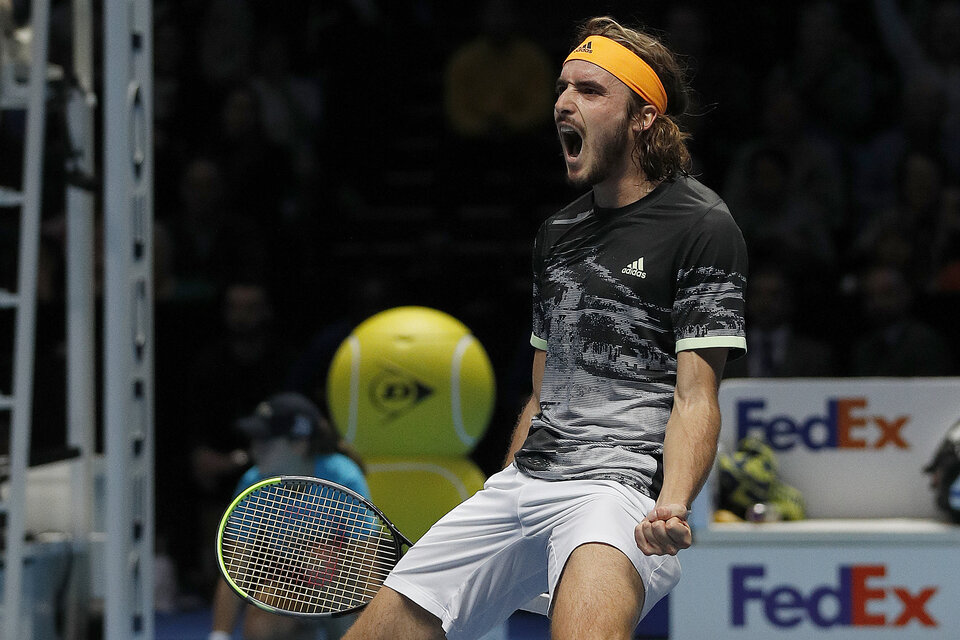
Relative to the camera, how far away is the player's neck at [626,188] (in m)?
2.75

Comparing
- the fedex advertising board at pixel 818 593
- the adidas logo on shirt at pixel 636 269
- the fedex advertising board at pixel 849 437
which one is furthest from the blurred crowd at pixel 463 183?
the adidas logo on shirt at pixel 636 269

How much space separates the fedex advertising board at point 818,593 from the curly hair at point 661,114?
8.99ft

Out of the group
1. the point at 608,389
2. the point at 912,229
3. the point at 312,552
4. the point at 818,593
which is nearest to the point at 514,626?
the point at 818,593

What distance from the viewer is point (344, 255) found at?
812 centimetres

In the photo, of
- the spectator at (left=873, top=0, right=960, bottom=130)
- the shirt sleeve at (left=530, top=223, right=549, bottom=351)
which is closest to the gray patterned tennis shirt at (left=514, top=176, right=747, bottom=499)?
the shirt sleeve at (left=530, top=223, right=549, bottom=351)

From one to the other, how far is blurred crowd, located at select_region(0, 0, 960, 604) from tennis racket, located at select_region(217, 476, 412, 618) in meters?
3.08

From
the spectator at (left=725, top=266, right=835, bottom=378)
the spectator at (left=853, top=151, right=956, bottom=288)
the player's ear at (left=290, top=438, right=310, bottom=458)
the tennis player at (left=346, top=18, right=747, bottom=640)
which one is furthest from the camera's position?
the spectator at (left=853, top=151, right=956, bottom=288)

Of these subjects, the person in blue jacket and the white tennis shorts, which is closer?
the white tennis shorts

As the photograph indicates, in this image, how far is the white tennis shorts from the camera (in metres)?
2.63

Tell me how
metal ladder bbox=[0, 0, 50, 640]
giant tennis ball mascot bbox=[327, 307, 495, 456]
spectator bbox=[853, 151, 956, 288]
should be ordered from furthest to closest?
spectator bbox=[853, 151, 956, 288]
giant tennis ball mascot bbox=[327, 307, 495, 456]
metal ladder bbox=[0, 0, 50, 640]

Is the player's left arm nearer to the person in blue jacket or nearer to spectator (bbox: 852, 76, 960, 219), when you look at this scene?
the person in blue jacket

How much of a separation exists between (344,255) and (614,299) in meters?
5.56

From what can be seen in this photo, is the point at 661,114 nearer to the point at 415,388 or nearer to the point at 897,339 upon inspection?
the point at 415,388

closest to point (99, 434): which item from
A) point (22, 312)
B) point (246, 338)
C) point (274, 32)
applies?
point (246, 338)
